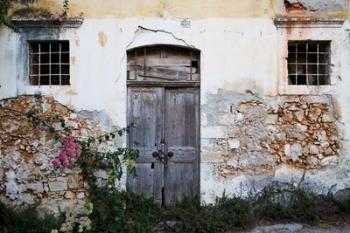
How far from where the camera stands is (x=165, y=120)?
831 cm

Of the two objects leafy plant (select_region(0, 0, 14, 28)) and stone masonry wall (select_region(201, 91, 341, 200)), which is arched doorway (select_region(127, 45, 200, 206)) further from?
leafy plant (select_region(0, 0, 14, 28))

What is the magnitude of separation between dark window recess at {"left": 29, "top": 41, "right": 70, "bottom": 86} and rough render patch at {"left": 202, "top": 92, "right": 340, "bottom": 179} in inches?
98.2

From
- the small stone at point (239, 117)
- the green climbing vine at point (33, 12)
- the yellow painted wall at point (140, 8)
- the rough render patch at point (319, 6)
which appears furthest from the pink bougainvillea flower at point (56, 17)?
the rough render patch at point (319, 6)

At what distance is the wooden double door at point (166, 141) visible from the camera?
827cm

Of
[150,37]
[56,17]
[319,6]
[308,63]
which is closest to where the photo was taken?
[56,17]

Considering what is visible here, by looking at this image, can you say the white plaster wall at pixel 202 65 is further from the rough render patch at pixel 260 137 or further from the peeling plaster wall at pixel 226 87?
the rough render patch at pixel 260 137

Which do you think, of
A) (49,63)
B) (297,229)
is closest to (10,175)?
(49,63)

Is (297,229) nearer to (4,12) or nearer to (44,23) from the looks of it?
(44,23)

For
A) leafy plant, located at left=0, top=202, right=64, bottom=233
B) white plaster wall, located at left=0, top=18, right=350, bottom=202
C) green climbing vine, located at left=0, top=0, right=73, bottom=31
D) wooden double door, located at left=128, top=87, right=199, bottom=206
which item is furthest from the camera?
wooden double door, located at left=128, top=87, right=199, bottom=206

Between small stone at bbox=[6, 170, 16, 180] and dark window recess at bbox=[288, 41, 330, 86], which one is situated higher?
dark window recess at bbox=[288, 41, 330, 86]

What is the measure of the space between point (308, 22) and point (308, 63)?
714 mm

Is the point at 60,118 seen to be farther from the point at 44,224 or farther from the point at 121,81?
the point at 44,224

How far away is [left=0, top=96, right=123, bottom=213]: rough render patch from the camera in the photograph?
26.2 feet

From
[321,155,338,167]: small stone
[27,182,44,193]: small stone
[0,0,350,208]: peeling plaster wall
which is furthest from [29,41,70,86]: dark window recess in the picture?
[321,155,338,167]: small stone
